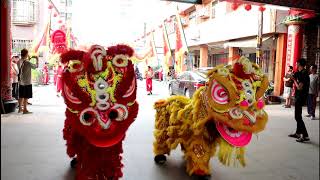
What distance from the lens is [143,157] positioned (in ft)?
15.9

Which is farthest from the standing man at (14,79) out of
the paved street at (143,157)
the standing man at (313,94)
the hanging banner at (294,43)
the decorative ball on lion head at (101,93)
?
the hanging banner at (294,43)

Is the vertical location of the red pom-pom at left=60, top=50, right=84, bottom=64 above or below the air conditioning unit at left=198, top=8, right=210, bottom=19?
below

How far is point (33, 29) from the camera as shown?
21.0 m

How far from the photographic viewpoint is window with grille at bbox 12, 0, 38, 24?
775 inches

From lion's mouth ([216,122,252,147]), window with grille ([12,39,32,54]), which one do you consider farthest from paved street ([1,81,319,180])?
window with grille ([12,39,32,54])

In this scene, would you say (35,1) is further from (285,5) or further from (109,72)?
(109,72)

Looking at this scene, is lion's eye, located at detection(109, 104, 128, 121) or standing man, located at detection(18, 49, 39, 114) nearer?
lion's eye, located at detection(109, 104, 128, 121)

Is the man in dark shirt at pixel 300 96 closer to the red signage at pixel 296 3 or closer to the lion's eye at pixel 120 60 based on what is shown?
the red signage at pixel 296 3

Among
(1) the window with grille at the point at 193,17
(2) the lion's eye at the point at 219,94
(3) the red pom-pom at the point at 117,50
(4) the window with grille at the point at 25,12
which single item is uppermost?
(1) the window with grille at the point at 193,17

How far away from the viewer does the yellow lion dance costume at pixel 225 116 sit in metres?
3.59

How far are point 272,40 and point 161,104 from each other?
36.6 ft

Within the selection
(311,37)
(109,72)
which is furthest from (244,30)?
(109,72)

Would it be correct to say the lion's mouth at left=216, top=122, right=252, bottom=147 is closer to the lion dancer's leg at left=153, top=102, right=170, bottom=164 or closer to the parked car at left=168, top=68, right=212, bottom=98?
the lion dancer's leg at left=153, top=102, right=170, bottom=164

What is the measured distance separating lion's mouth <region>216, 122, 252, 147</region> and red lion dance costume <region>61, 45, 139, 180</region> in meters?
1.08
